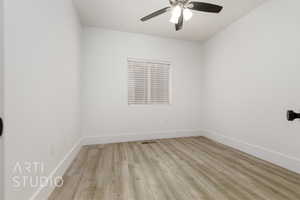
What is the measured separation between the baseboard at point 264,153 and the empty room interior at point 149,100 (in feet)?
0.06

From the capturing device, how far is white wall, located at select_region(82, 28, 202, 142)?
10.6 ft

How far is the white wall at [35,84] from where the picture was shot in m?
0.96

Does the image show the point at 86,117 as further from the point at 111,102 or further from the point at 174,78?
the point at 174,78

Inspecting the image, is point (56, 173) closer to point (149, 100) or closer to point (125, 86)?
point (125, 86)

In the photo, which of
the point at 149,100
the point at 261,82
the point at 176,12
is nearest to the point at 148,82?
the point at 149,100

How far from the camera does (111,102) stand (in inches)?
133

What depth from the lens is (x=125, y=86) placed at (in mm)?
3486

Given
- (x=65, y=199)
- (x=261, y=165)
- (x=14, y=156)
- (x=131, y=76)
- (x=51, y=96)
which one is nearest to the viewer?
(x=14, y=156)

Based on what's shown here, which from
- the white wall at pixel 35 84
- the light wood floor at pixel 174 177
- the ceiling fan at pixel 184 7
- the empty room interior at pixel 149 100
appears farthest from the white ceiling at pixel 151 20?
the light wood floor at pixel 174 177

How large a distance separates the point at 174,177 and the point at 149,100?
218cm

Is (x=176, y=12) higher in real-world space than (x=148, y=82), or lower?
higher

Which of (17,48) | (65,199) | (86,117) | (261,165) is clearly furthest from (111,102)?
(261,165)

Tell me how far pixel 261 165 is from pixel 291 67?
1629 mm

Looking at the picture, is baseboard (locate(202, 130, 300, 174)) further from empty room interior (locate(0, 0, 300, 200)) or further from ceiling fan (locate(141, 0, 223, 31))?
ceiling fan (locate(141, 0, 223, 31))
